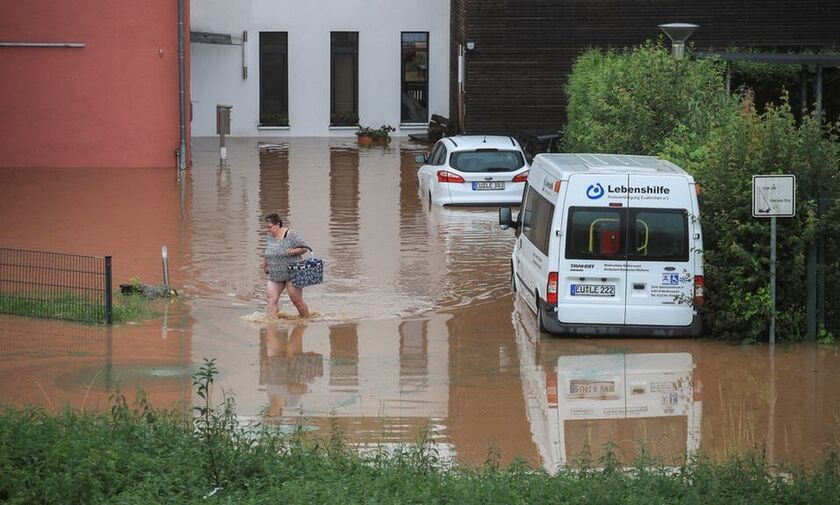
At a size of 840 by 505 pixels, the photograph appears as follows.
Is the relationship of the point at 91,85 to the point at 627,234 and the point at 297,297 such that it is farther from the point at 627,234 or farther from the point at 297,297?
the point at 627,234

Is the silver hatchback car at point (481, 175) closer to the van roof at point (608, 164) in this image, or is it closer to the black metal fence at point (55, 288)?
the black metal fence at point (55, 288)

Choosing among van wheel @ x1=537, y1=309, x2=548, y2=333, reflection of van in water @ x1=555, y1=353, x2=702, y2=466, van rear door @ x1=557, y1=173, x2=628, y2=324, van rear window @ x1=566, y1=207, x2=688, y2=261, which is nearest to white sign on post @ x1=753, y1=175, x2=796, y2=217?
van rear window @ x1=566, y1=207, x2=688, y2=261

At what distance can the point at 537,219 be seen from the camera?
1752cm

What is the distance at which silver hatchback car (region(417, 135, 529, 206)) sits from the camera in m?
27.9

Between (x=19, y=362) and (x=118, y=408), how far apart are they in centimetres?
418

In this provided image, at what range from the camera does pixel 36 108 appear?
114 feet

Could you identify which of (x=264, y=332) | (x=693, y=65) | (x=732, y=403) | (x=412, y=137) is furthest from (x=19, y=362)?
(x=412, y=137)

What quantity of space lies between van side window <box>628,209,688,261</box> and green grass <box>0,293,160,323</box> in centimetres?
593

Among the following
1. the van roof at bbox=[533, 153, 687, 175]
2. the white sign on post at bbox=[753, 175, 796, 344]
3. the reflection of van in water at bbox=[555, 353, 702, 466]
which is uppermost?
the van roof at bbox=[533, 153, 687, 175]

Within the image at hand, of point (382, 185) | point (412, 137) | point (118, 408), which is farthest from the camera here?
point (412, 137)

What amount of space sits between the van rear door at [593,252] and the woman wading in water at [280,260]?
129 inches

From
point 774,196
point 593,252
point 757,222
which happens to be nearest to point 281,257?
point 593,252

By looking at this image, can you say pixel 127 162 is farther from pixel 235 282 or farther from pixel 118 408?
pixel 118 408

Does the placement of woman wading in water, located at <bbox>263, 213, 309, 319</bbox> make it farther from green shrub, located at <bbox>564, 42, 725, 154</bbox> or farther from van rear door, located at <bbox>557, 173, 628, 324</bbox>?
green shrub, located at <bbox>564, 42, 725, 154</bbox>
